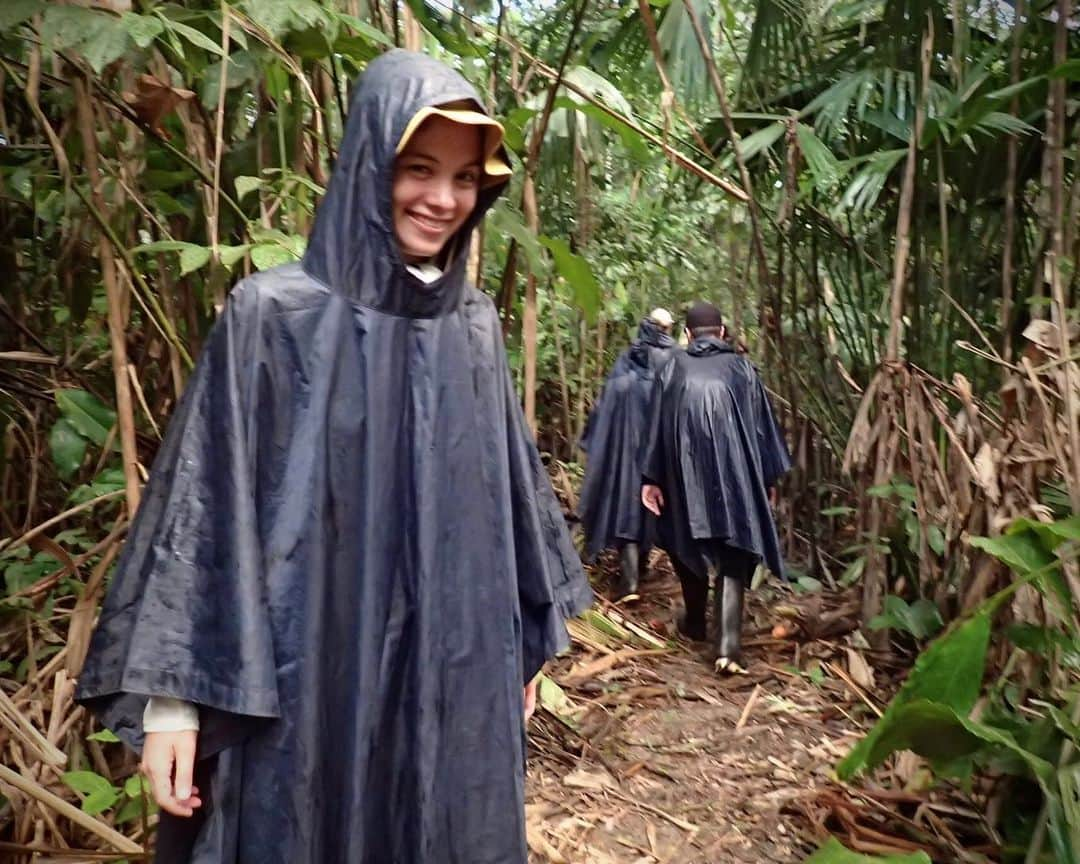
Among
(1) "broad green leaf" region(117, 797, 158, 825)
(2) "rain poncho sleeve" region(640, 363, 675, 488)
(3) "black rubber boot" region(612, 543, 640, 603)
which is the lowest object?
(3) "black rubber boot" region(612, 543, 640, 603)

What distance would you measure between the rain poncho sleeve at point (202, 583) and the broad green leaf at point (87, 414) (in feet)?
2.78

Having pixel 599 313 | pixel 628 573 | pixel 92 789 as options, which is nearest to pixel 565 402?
pixel 628 573

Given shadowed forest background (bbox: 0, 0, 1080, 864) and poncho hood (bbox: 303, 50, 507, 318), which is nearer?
poncho hood (bbox: 303, 50, 507, 318)

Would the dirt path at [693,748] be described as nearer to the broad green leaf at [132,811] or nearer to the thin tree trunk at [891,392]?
the thin tree trunk at [891,392]

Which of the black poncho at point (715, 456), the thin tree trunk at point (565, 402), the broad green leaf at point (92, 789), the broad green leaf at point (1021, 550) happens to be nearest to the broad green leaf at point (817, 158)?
the black poncho at point (715, 456)

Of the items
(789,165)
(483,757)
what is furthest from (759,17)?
(483,757)

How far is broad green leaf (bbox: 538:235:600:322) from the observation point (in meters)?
2.23

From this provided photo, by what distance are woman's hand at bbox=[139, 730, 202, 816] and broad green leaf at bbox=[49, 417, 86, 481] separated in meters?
0.99

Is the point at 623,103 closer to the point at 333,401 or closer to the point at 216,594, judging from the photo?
the point at 333,401

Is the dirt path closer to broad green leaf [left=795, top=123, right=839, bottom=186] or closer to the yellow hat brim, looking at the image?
the yellow hat brim

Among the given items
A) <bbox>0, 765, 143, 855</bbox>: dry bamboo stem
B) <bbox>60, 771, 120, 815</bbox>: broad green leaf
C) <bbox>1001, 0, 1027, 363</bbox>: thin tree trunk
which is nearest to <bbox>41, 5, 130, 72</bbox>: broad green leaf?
<bbox>0, 765, 143, 855</bbox>: dry bamboo stem

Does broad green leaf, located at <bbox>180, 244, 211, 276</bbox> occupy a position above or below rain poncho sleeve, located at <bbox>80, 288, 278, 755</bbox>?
above

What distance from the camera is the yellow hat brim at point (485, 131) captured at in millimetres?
1341

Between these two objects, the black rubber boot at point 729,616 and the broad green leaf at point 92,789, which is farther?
the black rubber boot at point 729,616
